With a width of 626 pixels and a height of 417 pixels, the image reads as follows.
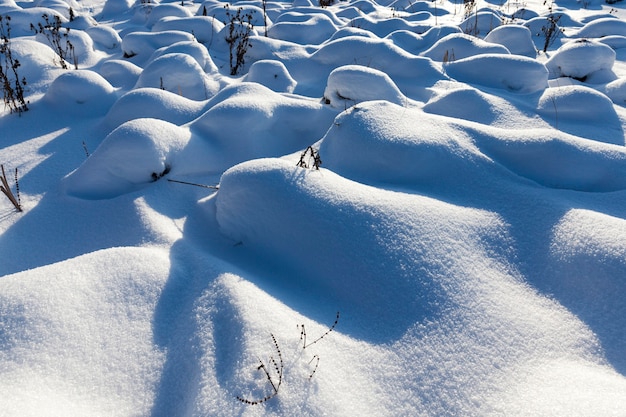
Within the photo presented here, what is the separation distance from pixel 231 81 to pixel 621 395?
3387mm

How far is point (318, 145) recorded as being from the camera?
244 centimetres

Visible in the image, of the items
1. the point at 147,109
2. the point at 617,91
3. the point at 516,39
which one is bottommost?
the point at 147,109

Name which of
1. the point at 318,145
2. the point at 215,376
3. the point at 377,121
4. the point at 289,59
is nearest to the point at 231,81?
the point at 289,59

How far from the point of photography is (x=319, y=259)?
4.90 feet

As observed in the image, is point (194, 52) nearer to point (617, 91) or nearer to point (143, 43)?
point (143, 43)

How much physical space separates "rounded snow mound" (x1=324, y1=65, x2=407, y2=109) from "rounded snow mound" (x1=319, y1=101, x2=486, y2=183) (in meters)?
0.60

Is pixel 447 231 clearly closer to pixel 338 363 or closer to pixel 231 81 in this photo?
pixel 338 363

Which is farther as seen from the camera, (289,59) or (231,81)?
(289,59)

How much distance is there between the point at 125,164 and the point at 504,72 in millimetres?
2826

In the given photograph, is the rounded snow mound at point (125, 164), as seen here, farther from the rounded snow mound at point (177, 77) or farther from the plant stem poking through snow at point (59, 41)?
the plant stem poking through snow at point (59, 41)

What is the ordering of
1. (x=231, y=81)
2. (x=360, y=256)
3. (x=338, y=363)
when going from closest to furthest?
1. (x=338, y=363)
2. (x=360, y=256)
3. (x=231, y=81)

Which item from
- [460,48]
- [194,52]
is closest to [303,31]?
[194,52]

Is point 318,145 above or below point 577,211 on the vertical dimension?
below

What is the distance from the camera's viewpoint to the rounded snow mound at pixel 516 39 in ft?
13.7
